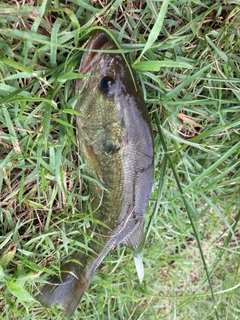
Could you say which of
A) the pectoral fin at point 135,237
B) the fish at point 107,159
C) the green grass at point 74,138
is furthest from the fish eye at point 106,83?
the pectoral fin at point 135,237

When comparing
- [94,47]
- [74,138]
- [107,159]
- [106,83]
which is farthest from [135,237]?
[94,47]

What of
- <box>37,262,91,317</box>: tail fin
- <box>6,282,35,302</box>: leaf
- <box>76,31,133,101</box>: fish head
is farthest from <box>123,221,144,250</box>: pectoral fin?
<box>76,31,133,101</box>: fish head

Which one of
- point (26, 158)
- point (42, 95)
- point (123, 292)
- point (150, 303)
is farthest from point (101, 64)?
point (150, 303)

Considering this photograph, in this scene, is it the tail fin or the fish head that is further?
the tail fin

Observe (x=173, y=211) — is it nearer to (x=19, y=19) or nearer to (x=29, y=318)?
(x=29, y=318)

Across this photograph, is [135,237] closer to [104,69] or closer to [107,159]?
[107,159]

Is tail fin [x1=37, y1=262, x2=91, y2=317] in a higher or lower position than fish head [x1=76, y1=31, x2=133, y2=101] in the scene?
lower

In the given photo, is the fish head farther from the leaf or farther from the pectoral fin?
the leaf

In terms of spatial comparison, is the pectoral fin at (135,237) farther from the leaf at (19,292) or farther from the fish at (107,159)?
the leaf at (19,292)

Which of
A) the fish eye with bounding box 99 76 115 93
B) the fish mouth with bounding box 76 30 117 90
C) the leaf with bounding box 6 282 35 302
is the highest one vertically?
the fish mouth with bounding box 76 30 117 90
